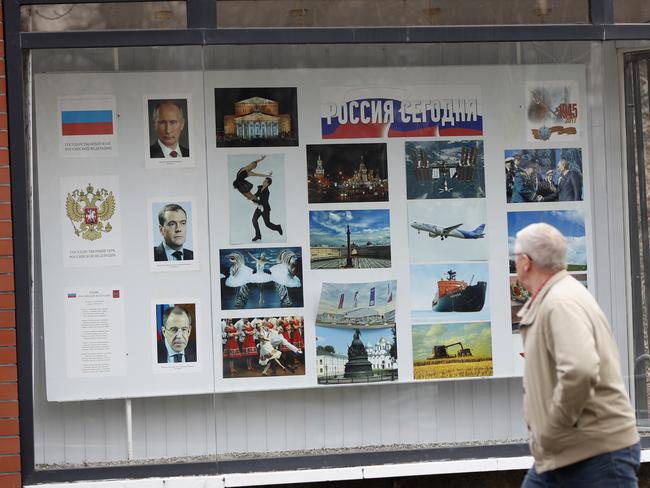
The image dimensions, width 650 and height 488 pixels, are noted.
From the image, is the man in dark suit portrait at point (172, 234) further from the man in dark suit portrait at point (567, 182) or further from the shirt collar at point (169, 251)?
the man in dark suit portrait at point (567, 182)

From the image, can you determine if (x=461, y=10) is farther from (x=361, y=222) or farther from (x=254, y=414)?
(x=254, y=414)

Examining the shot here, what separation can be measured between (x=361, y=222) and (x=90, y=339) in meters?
1.87

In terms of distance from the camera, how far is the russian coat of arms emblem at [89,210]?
6492 millimetres

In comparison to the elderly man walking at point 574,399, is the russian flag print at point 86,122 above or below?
above

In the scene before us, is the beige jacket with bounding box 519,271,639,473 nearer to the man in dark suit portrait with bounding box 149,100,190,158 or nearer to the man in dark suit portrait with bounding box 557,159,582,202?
the man in dark suit portrait with bounding box 557,159,582,202

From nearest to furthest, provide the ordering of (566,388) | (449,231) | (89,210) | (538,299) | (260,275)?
1. (566,388)
2. (538,299)
3. (89,210)
4. (260,275)
5. (449,231)

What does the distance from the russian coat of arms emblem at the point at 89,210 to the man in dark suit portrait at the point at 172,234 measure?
0.33 metres

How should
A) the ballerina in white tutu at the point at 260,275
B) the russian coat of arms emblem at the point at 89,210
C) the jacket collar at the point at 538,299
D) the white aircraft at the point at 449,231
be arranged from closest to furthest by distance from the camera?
1. the jacket collar at the point at 538,299
2. the russian coat of arms emblem at the point at 89,210
3. the ballerina in white tutu at the point at 260,275
4. the white aircraft at the point at 449,231

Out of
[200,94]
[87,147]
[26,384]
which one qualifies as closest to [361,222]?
[200,94]

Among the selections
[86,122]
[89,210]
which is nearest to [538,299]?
[89,210]

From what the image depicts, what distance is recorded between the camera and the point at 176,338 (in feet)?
21.6

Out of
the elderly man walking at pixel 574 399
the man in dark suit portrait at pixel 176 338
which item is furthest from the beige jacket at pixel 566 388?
the man in dark suit portrait at pixel 176 338

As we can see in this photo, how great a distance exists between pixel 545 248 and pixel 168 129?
3012 mm

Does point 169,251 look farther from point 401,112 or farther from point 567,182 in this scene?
point 567,182
